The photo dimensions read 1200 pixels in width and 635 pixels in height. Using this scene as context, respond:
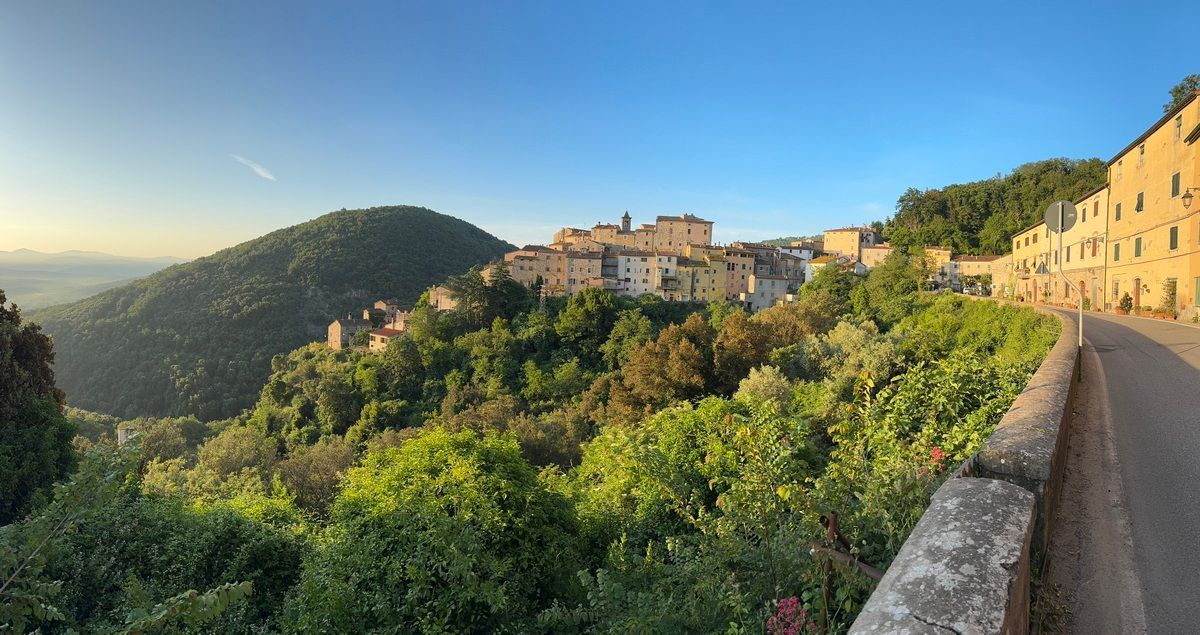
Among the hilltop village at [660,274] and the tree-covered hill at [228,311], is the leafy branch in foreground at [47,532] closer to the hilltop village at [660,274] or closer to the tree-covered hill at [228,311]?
the hilltop village at [660,274]

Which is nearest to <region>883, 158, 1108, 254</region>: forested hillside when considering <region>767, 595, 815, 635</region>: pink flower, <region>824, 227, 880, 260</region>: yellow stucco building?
<region>824, 227, 880, 260</region>: yellow stucco building

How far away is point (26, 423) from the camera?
18.0m

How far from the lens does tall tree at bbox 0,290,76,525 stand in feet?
53.8

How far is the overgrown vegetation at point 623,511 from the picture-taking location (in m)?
4.19

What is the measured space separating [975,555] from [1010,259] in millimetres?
58364

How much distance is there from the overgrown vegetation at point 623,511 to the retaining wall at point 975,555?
74cm

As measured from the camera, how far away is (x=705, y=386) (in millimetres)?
31734

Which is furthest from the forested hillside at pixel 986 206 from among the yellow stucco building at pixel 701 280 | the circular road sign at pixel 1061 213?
the circular road sign at pixel 1061 213

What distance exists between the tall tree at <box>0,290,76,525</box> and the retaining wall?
21.1 meters

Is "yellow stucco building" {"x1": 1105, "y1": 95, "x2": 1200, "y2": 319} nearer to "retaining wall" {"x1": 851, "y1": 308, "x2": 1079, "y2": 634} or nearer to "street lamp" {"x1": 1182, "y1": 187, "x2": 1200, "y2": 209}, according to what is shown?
"street lamp" {"x1": 1182, "y1": 187, "x2": 1200, "y2": 209}

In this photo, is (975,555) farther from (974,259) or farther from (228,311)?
(228,311)

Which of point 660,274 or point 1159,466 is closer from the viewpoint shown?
point 1159,466

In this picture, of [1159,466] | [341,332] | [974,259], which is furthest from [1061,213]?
[341,332]

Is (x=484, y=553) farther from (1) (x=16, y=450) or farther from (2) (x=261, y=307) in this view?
(2) (x=261, y=307)
